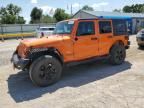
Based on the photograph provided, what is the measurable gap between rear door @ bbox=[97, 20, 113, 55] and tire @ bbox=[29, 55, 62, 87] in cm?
208

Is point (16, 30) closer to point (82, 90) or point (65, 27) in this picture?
point (65, 27)

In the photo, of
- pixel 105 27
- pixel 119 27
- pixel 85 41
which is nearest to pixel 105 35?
pixel 105 27

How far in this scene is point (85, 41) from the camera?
709cm

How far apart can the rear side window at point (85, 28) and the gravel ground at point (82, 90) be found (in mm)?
1435

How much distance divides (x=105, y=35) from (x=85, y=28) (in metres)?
1.06

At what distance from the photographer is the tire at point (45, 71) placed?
5945 millimetres

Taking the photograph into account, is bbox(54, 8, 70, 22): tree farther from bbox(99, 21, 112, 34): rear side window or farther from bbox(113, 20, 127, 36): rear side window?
bbox(99, 21, 112, 34): rear side window

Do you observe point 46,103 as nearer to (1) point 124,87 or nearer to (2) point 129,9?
(1) point 124,87

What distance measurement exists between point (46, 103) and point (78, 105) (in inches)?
30.9

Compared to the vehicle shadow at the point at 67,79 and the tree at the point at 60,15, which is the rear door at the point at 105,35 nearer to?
the vehicle shadow at the point at 67,79

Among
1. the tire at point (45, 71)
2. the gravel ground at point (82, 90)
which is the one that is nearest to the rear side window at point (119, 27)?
the gravel ground at point (82, 90)

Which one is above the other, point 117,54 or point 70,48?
point 70,48

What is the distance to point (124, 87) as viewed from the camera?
5789mm

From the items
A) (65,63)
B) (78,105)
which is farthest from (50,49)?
(78,105)
